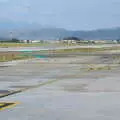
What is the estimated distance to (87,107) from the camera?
1522cm

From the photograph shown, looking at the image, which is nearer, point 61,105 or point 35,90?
point 61,105

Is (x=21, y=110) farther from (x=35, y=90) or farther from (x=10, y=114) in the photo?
(x=35, y=90)

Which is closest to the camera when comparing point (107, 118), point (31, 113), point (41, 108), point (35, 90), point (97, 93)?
point (107, 118)

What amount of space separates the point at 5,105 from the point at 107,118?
13.4 feet

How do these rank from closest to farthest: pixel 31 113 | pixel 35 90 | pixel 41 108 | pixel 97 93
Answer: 1. pixel 31 113
2. pixel 41 108
3. pixel 97 93
4. pixel 35 90

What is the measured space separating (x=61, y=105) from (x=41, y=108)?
0.91 metres

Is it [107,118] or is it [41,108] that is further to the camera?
[41,108]

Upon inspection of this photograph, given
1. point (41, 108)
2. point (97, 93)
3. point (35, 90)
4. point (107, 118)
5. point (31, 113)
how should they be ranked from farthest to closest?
point (35, 90)
point (97, 93)
point (41, 108)
point (31, 113)
point (107, 118)

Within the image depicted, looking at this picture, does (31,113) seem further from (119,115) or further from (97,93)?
(97,93)

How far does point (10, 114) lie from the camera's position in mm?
13602

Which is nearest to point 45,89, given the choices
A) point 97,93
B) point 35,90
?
point 35,90

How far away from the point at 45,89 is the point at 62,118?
8.60m

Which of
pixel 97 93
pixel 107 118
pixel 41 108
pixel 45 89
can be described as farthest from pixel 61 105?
pixel 45 89

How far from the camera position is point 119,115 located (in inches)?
530
